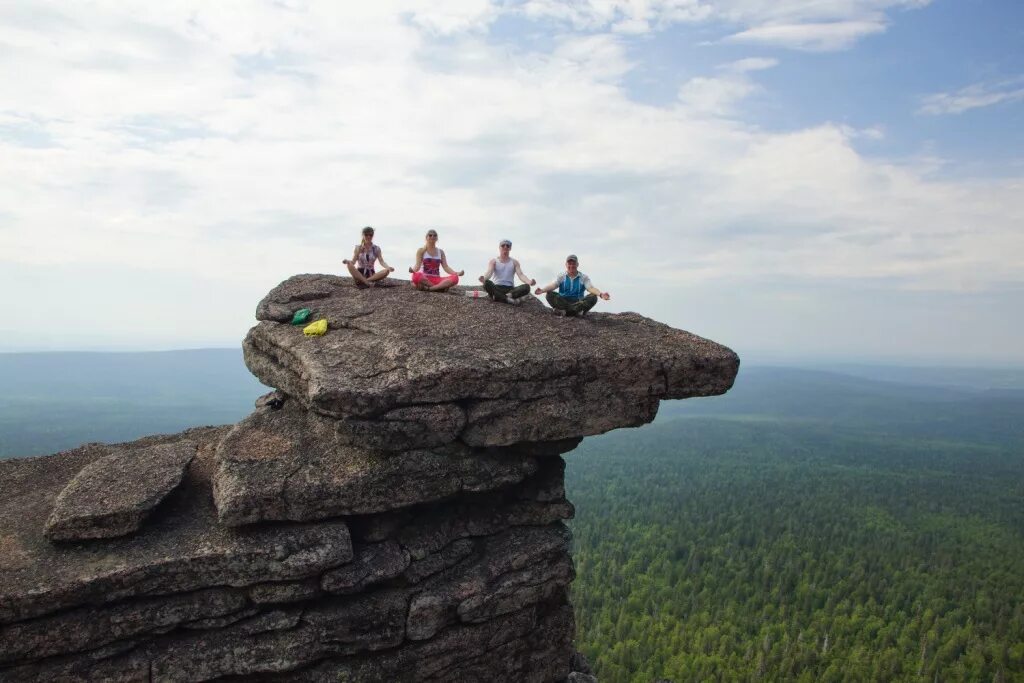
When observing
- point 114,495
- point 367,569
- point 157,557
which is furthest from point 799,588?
point 114,495

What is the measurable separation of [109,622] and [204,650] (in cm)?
232

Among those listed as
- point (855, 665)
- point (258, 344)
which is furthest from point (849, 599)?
point (258, 344)

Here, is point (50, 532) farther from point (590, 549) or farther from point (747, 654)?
point (590, 549)

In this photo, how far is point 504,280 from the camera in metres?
22.9

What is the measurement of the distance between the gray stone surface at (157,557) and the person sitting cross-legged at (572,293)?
36.4 ft

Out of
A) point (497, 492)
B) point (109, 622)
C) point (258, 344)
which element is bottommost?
point (109, 622)

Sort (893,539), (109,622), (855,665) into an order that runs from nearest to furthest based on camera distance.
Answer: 1. (109,622)
2. (855,665)
3. (893,539)

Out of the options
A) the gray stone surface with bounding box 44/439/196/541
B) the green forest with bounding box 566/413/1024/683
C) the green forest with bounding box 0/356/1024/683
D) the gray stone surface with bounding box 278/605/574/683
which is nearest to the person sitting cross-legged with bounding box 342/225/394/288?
the gray stone surface with bounding box 44/439/196/541

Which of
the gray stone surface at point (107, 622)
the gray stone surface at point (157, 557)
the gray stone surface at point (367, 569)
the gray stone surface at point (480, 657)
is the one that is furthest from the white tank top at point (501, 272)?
the gray stone surface at point (107, 622)

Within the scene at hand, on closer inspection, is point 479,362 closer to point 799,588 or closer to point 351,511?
point 351,511

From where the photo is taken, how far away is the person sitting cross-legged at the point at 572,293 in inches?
886

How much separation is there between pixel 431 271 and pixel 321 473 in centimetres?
964

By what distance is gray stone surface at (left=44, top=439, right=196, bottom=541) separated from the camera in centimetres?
1510

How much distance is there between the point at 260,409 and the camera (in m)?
20.4
